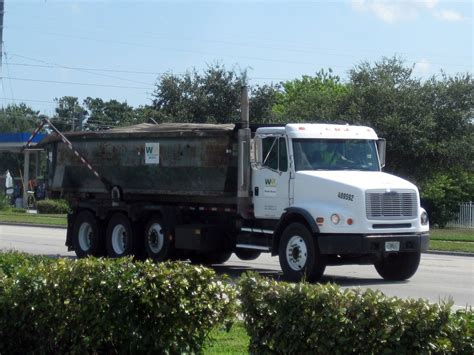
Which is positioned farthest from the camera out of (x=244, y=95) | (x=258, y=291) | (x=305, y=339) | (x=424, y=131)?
(x=424, y=131)

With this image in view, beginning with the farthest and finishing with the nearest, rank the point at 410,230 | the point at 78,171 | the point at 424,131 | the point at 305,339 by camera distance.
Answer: the point at 424,131
the point at 78,171
the point at 410,230
the point at 305,339

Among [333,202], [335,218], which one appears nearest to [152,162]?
[333,202]

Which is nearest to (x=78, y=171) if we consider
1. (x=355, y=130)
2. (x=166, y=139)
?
(x=166, y=139)

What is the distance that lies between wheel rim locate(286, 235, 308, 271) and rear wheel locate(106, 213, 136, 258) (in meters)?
4.63

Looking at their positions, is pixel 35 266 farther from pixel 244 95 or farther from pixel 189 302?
pixel 244 95

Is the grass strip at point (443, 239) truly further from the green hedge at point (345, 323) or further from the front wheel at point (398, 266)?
the green hedge at point (345, 323)

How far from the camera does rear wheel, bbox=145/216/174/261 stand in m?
19.0

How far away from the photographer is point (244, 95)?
58.9ft

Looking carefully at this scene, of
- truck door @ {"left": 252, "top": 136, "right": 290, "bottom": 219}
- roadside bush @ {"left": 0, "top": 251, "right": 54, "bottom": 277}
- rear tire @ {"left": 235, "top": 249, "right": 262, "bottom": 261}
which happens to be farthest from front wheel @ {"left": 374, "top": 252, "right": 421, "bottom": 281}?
roadside bush @ {"left": 0, "top": 251, "right": 54, "bottom": 277}

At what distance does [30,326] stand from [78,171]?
46.0 feet

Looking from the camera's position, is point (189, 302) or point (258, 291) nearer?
point (258, 291)

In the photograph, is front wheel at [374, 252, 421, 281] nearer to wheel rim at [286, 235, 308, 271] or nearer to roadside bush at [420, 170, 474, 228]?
wheel rim at [286, 235, 308, 271]

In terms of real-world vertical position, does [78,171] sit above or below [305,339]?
above

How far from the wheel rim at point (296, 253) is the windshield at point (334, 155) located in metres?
1.42
